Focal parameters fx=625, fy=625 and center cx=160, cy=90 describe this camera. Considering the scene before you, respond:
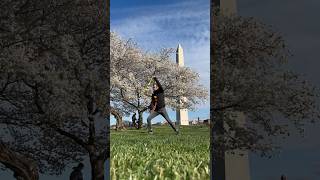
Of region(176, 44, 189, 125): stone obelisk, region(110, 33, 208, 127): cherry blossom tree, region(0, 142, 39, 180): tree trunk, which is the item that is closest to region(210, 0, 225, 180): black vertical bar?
region(176, 44, 189, 125): stone obelisk

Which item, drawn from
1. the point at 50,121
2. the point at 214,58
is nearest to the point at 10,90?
the point at 50,121

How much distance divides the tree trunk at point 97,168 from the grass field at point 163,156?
0.24 metres

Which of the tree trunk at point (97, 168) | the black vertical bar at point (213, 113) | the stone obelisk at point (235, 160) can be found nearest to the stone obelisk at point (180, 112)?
the black vertical bar at point (213, 113)

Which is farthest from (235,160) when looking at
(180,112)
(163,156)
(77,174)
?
(180,112)

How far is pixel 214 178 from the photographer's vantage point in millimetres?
14070

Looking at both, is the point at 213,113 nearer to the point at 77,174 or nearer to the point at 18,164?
the point at 77,174

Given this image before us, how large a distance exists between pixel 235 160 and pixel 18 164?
→ 500 centimetres

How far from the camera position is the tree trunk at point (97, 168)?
14.5m

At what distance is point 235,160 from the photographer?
14750mm

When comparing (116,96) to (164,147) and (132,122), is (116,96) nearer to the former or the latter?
(132,122)

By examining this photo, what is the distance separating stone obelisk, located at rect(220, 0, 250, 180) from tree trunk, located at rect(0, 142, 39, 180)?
170 inches

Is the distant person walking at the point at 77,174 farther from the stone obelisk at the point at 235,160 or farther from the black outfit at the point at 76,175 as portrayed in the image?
the stone obelisk at the point at 235,160

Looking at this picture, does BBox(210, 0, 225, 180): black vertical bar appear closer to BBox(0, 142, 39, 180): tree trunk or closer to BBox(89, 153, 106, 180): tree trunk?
BBox(89, 153, 106, 180): tree trunk

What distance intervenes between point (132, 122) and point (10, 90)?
1282cm
